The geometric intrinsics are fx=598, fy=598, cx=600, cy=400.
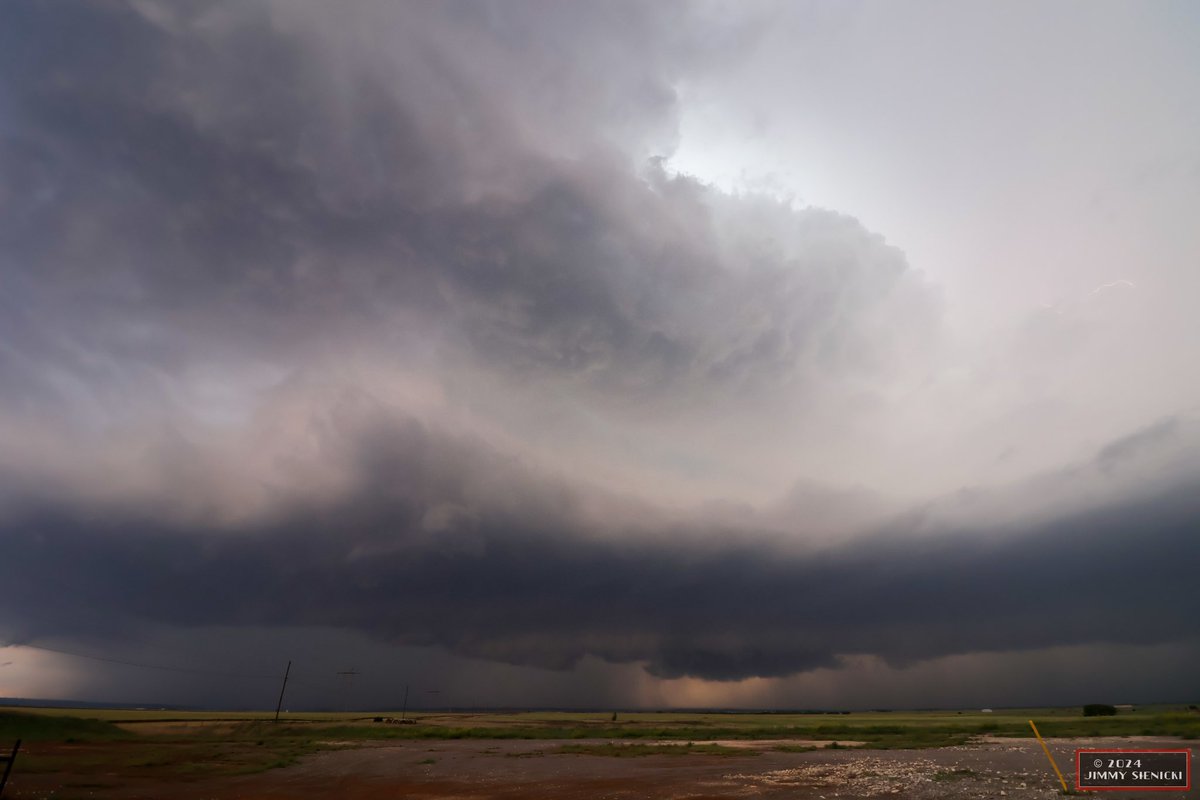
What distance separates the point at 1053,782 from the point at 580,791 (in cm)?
3597

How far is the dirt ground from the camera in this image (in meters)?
45.1

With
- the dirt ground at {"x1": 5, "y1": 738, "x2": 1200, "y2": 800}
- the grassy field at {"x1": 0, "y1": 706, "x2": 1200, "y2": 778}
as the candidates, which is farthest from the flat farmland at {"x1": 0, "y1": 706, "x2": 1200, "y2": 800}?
the grassy field at {"x1": 0, "y1": 706, "x2": 1200, "y2": 778}

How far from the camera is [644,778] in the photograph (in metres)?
54.6

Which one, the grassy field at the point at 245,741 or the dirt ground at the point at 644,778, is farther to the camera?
the grassy field at the point at 245,741

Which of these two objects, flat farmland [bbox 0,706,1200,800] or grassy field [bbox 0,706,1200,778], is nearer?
flat farmland [bbox 0,706,1200,800]

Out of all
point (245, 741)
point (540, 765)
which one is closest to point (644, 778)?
point (540, 765)

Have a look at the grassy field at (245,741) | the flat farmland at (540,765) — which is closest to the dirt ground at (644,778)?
the flat farmland at (540,765)

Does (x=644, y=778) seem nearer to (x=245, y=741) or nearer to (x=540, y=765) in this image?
(x=540, y=765)

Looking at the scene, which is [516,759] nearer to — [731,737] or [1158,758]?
[731,737]

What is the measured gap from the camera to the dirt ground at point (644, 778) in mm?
45062

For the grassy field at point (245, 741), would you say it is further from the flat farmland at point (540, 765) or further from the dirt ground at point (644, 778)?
the dirt ground at point (644, 778)

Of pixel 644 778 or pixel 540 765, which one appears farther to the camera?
pixel 540 765

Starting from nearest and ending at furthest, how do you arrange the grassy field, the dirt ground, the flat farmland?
the dirt ground < the flat farmland < the grassy field

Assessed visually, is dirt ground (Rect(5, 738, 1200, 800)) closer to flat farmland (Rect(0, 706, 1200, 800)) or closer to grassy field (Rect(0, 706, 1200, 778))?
flat farmland (Rect(0, 706, 1200, 800))
